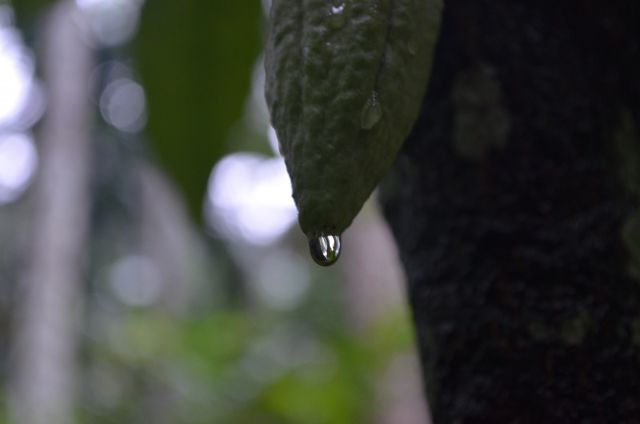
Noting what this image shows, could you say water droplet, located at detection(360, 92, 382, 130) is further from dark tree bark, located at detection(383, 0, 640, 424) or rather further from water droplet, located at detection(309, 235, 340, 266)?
dark tree bark, located at detection(383, 0, 640, 424)

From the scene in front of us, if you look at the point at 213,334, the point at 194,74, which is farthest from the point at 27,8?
the point at 213,334

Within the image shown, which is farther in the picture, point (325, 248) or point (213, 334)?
point (213, 334)

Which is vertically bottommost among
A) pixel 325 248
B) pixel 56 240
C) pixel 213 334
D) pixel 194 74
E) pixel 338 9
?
pixel 56 240

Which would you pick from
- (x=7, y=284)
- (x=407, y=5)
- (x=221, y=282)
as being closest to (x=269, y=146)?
(x=407, y=5)

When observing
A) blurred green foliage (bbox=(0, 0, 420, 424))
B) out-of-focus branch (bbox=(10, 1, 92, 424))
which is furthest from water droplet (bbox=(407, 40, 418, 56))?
out-of-focus branch (bbox=(10, 1, 92, 424))

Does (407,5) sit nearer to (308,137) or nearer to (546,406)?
(308,137)

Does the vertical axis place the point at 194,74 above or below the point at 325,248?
below

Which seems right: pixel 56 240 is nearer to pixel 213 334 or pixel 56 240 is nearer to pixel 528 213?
pixel 213 334
